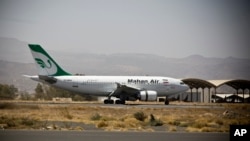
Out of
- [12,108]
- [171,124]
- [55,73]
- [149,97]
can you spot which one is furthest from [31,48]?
[171,124]

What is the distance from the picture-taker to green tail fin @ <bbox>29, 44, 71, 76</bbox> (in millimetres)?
58469

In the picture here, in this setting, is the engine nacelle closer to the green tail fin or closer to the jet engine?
the jet engine

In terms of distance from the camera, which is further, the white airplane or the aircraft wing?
the white airplane

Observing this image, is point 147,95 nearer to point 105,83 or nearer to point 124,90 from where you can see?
point 124,90

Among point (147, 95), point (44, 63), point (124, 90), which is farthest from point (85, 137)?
point (44, 63)

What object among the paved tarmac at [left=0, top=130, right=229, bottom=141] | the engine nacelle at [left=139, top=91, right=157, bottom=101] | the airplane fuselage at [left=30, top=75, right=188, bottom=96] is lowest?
the paved tarmac at [left=0, top=130, right=229, bottom=141]

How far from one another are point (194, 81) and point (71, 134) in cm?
6286

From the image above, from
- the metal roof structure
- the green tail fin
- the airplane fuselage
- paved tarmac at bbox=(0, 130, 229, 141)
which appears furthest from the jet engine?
paved tarmac at bbox=(0, 130, 229, 141)

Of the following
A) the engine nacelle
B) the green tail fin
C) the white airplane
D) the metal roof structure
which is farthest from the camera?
the metal roof structure

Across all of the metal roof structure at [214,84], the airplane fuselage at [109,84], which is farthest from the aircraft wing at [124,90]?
the metal roof structure at [214,84]

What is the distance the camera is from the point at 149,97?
56.6 metres

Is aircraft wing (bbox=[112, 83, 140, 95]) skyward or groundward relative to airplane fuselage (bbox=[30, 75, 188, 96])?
groundward

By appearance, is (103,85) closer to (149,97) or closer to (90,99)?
(149,97)

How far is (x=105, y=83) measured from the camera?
190 ft
